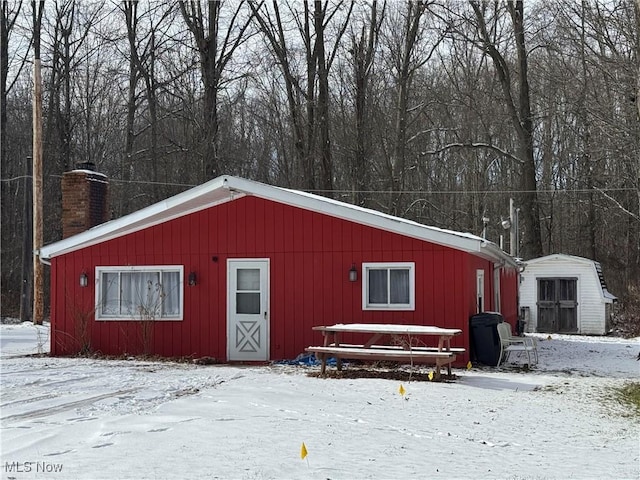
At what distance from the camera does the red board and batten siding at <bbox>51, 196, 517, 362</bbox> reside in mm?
13523

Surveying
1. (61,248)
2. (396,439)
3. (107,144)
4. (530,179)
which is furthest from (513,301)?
(107,144)

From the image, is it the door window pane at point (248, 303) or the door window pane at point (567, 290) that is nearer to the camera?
the door window pane at point (248, 303)

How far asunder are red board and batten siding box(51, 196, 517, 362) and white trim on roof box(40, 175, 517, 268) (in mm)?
161

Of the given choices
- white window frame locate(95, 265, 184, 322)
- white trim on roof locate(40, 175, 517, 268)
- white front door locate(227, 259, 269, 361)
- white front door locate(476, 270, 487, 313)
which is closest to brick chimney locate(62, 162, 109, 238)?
white trim on roof locate(40, 175, 517, 268)

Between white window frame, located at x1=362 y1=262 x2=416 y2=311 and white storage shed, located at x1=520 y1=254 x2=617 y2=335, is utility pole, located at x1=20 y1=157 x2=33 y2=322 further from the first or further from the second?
white storage shed, located at x1=520 y1=254 x2=617 y2=335

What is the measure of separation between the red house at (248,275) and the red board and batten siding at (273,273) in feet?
0.06

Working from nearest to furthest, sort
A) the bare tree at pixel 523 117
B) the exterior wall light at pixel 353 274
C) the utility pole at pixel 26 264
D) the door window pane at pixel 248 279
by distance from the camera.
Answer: the exterior wall light at pixel 353 274
the door window pane at pixel 248 279
the bare tree at pixel 523 117
the utility pole at pixel 26 264

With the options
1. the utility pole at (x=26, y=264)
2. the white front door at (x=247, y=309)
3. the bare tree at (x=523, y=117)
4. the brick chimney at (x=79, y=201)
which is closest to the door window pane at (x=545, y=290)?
the bare tree at (x=523, y=117)

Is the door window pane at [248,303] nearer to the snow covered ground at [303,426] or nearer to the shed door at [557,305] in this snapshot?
the snow covered ground at [303,426]

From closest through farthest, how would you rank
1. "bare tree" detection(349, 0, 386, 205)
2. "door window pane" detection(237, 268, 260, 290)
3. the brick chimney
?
"door window pane" detection(237, 268, 260, 290) < the brick chimney < "bare tree" detection(349, 0, 386, 205)

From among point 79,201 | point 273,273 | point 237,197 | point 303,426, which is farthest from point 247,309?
point 303,426

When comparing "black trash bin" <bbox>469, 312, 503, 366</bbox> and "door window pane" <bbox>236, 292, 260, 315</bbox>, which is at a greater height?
"door window pane" <bbox>236, 292, 260, 315</bbox>

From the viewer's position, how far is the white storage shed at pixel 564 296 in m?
23.8

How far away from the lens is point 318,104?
28328 mm
